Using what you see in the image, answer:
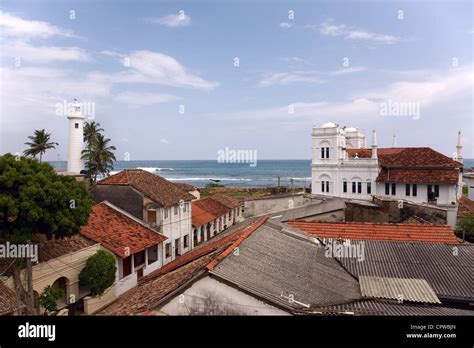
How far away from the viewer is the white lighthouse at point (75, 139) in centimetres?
3547

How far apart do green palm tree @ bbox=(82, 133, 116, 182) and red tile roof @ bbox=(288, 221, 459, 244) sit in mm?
28863

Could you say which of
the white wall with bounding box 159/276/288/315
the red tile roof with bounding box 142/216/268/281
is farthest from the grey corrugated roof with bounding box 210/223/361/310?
the red tile roof with bounding box 142/216/268/281

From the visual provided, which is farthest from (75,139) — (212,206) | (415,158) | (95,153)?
(415,158)

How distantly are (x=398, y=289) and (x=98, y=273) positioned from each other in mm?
11165

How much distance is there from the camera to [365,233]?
15.5 m

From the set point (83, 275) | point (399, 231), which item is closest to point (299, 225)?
point (399, 231)

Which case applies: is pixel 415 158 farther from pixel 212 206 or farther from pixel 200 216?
pixel 200 216

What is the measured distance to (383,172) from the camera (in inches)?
1256

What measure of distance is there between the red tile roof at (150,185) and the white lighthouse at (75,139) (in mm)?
15186

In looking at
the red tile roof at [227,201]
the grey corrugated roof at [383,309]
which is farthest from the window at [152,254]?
the red tile roof at [227,201]

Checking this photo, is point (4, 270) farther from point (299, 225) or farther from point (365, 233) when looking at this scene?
point (365, 233)

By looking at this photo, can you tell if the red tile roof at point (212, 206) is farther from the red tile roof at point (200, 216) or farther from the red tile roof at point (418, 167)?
the red tile roof at point (418, 167)

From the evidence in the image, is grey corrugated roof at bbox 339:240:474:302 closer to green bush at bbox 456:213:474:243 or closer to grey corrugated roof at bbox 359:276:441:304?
grey corrugated roof at bbox 359:276:441:304

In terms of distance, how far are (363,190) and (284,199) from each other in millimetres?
7195
